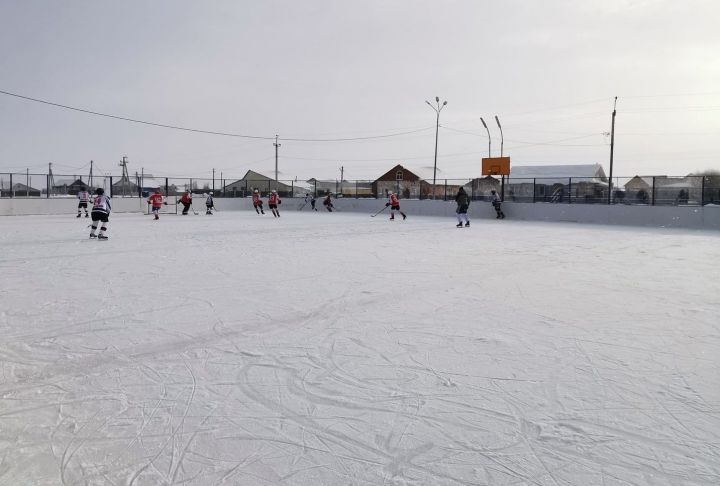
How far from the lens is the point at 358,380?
3705mm

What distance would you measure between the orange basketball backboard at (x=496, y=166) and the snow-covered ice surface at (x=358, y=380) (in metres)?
23.1

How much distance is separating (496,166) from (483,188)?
5.28 ft

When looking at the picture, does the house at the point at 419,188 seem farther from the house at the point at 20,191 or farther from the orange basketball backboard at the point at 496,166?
the house at the point at 20,191

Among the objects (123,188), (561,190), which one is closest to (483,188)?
(561,190)

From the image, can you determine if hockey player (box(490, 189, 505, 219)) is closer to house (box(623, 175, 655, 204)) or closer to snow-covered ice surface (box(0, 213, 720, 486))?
house (box(623, 175, 655, 204))

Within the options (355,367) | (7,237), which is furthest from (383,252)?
(7,237)

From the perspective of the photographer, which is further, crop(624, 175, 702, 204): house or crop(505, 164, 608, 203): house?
crop(505, 164, 608, 203): house

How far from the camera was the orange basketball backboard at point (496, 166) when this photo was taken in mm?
30516

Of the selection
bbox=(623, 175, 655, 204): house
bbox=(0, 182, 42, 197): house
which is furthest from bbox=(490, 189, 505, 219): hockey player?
bbox=(0, 182, 42, 197): house

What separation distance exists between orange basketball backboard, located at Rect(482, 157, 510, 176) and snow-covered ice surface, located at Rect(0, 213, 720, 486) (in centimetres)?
2306

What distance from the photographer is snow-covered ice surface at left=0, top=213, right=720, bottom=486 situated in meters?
2.62

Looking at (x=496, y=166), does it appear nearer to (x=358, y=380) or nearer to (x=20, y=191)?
(x=20, y=191)

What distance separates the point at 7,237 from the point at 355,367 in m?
14.2

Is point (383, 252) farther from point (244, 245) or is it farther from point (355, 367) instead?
point (355, 367)
